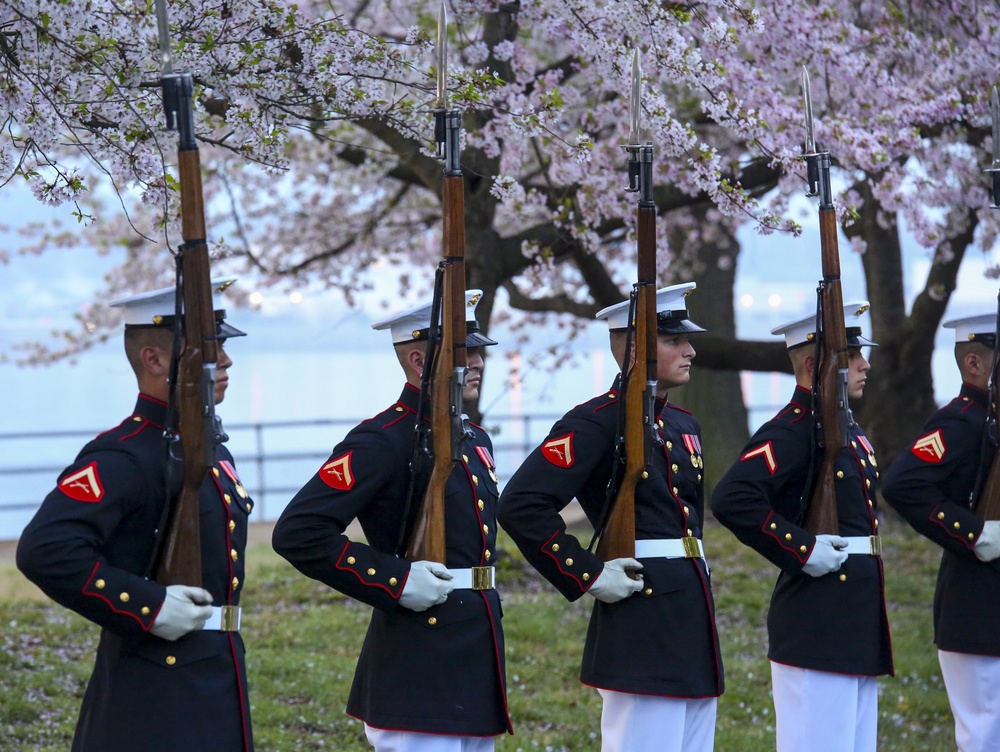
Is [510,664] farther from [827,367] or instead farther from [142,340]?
[142,340]

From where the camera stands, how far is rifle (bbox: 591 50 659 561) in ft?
14.0

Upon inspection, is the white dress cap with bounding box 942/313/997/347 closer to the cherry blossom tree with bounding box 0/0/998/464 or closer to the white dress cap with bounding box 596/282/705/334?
the cherry blossom tree with bounding box 0/0/998/464

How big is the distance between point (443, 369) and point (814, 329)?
5.95 feet

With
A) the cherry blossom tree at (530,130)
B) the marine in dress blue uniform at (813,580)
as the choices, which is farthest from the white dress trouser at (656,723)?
the cherry blossom tree at (530,130)

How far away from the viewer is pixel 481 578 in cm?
400

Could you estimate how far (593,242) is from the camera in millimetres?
8289

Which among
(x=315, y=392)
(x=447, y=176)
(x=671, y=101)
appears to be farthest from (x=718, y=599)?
(x=315, y=392)

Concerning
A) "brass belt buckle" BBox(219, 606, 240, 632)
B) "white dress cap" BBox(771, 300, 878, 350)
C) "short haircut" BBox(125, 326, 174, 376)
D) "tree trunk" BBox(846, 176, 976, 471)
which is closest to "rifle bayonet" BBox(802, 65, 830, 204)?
"white dress cap" BBox(771, 300, 878, 350)

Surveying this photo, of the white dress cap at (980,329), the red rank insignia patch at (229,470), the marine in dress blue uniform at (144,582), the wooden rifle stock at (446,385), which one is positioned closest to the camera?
the marine in dress blue uniform at (144,582)

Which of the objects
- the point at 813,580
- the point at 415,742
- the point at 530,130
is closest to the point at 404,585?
the point at 415,742

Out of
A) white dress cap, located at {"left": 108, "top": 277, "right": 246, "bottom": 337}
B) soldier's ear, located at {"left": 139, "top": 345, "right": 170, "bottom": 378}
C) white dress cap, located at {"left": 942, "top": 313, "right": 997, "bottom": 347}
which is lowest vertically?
soldier's ear, located at {"left": 139, "top": 345, "right": 170, "bottom": 378}

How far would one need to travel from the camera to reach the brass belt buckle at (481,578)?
3.99 meters

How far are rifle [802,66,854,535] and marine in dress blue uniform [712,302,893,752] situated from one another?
0.06 m

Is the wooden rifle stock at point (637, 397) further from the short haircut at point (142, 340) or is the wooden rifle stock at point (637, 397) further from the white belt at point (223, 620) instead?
the short haircut at point (142, 340)
